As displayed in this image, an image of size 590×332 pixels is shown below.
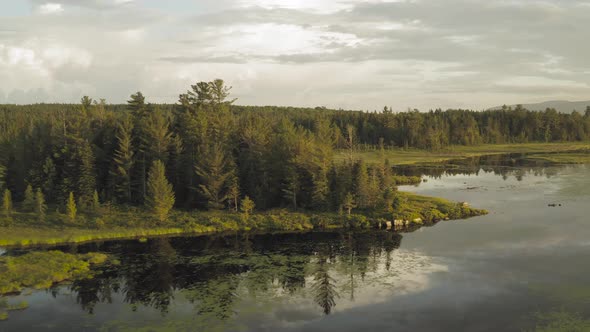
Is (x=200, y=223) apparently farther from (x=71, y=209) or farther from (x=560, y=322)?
(x=560, y=322)

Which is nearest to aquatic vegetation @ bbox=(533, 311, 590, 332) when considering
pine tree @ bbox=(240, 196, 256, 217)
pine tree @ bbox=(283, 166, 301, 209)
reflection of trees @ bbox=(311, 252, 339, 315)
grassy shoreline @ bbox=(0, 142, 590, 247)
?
reflection of trees @ bbox=(311, 252, 339, 315)

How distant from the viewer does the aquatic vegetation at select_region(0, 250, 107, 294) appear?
46.3 m

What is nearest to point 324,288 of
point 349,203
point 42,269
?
point 349,203

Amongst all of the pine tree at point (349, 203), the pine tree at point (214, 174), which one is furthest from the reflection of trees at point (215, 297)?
the pine tree at point (349, 203)

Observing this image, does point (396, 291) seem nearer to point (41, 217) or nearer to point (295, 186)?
point (295, 186)

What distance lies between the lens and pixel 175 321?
3772cm

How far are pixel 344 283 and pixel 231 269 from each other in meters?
12.5

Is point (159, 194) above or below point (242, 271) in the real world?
above

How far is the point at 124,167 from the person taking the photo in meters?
78.3

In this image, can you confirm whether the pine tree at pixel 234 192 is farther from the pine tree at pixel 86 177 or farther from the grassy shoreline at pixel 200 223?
the pine tree at pixel 86 177

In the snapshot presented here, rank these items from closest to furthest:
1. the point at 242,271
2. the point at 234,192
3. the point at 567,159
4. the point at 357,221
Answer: the point at 242,271, the point at 357,221, the point at 234,192, the point at 567,159

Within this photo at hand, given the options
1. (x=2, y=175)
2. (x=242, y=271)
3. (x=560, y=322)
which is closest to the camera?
(x=560, y=322)

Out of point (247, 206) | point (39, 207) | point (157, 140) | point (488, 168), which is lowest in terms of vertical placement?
point (39, 207)

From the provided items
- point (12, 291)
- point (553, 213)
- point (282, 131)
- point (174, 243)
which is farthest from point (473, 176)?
point (12, 291)
